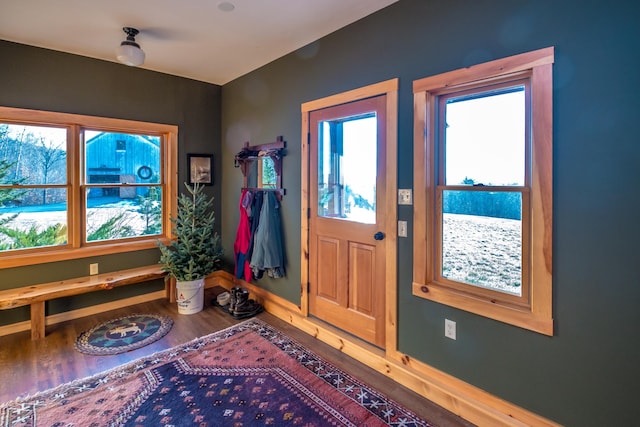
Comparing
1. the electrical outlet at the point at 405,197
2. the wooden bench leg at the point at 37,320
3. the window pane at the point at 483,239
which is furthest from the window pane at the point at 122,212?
the window pane at the point at 483,239

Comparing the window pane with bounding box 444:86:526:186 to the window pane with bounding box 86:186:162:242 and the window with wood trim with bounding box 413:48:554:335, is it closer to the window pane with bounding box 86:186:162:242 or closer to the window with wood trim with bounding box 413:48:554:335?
the window with wood trim with bounding box 413:48:554:335

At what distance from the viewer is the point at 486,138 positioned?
2.01 metres

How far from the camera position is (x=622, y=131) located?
1.50m

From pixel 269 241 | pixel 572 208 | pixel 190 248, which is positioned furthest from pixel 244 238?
pixel 572 208

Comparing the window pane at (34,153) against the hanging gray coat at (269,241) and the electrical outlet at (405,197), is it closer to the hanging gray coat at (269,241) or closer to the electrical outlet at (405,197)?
the hanging gray coat at (269,241)

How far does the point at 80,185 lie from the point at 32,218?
0.51 metres

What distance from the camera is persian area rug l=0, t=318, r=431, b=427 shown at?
6.47ft

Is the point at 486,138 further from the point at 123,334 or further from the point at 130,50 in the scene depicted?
the point at 123,334

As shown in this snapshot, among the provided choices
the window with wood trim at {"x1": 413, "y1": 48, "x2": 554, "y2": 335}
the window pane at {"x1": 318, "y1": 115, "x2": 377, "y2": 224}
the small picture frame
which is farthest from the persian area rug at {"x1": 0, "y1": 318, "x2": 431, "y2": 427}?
the small picture frame

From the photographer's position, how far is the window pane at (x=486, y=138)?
1871mm

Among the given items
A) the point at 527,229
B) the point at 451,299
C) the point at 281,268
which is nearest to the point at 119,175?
the point at 281,268

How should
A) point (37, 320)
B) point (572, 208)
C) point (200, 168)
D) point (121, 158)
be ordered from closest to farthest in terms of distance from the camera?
1. point (572, 208)
2. point (37, 320)
3. point (121, 158)
4. point (200, 168)

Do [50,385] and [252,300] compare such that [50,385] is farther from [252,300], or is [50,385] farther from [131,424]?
[252,300]

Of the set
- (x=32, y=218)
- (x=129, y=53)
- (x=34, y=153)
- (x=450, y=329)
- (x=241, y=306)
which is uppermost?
(x=129, y=53)
